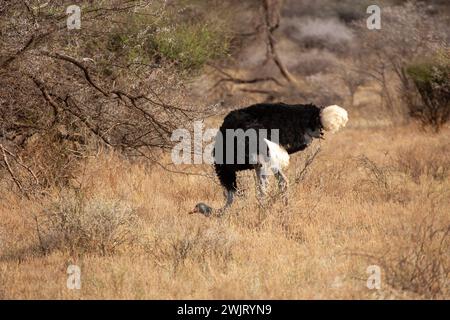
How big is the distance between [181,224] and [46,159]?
7.74ft

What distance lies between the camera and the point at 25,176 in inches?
326

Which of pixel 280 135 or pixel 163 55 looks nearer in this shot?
pixel 280 135

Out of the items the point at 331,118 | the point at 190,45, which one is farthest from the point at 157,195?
the point at 190,45

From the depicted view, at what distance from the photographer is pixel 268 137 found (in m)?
7.52

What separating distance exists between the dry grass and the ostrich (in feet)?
0.84

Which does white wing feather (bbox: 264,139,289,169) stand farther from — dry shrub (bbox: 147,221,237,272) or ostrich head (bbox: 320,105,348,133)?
dry shrub (bbox: 147,221,237,272)

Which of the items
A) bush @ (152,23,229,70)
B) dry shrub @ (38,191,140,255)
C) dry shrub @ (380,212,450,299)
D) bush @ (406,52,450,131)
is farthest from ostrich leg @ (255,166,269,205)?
bush @ (406,52,450,131)

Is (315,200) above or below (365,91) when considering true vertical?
below

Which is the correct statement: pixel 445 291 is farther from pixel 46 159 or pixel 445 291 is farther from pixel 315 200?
pixel 46 159

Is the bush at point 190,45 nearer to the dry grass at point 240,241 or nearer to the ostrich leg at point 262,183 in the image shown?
the dry grass at point 240,241

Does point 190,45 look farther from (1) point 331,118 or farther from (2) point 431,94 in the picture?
(1) point 331,118

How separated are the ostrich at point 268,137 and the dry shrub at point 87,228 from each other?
1.32 meters
